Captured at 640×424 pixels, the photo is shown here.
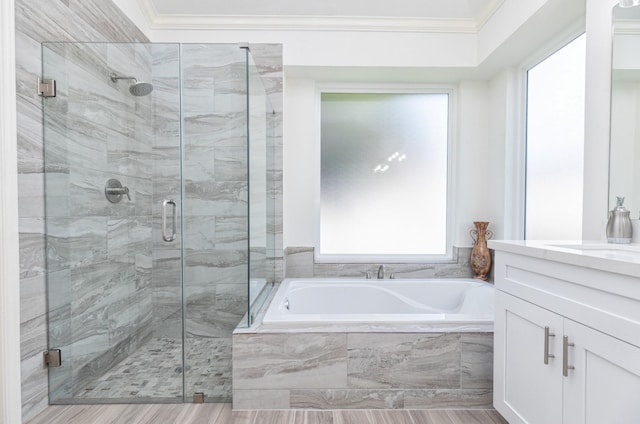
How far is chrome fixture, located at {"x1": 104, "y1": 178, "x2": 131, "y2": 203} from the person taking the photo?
213cm

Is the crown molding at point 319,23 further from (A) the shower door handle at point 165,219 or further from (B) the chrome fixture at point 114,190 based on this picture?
(A) the shower door handle at point 165,219

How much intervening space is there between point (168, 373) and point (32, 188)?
1189 mm

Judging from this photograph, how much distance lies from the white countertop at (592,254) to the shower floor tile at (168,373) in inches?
63.0

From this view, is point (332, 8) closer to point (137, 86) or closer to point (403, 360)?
point (137, 86)

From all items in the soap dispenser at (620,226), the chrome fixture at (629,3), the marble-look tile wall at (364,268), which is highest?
the chrome fixture at (629,3)

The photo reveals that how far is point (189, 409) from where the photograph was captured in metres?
1.89

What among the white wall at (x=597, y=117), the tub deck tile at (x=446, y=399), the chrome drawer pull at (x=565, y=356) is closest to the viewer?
the chrome drawer pull at (x=565, y=356)

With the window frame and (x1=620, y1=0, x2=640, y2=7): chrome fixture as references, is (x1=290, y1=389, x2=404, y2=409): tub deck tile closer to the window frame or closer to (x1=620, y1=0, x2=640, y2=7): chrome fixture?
the window frame

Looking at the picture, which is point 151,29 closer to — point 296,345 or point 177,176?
point 177,176

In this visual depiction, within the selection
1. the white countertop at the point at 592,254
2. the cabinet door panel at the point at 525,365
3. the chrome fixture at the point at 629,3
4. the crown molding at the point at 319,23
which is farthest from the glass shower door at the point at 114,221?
the chrome fixture at the point at 629,3

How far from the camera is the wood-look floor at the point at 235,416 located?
1780 millimetres

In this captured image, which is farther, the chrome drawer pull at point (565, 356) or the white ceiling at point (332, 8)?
the white ceiling at point (332, 8)

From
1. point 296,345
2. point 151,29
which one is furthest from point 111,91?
point 296,345

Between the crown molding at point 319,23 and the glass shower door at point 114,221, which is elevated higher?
the crown molding at point 319,23
